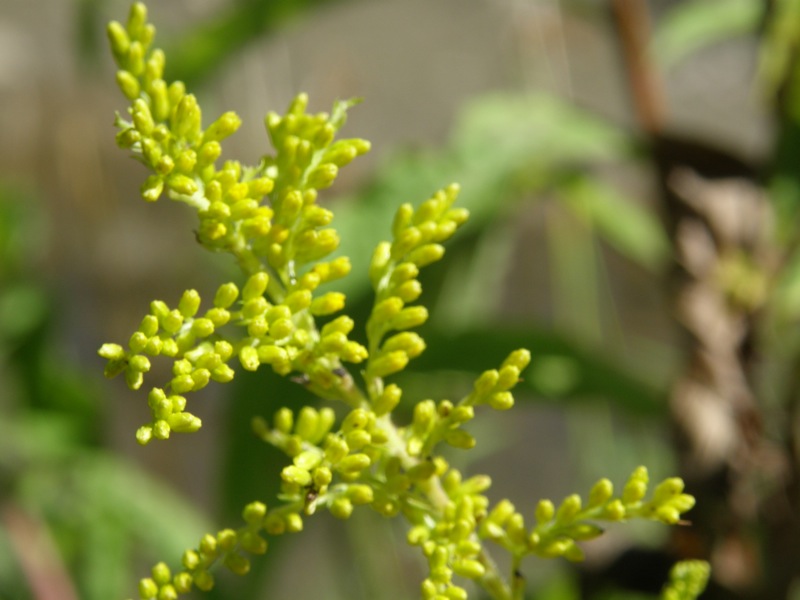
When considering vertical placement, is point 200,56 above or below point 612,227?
above

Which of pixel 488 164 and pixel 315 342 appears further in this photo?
pixel 488 164

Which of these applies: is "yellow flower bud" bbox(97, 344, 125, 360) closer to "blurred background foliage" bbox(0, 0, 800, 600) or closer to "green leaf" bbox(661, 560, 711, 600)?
"green leaf" bbox(661, 560, 711, 600)

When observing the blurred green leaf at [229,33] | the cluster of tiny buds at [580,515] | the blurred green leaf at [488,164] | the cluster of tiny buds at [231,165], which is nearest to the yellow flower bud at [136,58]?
the cluster of tiny buds at [231,165]

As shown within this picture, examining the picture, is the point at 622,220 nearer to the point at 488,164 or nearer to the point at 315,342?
the point at 488,164

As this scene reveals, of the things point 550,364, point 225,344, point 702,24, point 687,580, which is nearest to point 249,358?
point 225,344

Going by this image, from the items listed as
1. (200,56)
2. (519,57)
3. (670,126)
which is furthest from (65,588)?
(519,57)

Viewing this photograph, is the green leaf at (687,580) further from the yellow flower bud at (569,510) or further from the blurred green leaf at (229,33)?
the blurred green leaf at (229,33)

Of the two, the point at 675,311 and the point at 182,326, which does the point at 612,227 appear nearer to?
the point at 675,311
